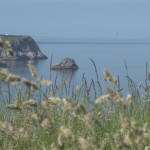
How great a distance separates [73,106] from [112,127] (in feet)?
12.2

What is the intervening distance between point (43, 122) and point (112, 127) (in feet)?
11.6

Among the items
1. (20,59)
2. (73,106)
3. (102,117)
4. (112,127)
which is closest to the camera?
(73,106)

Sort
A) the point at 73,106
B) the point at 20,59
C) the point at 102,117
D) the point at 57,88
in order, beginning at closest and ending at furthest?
the point at 73,106, the point at 102,117, the point at 57,88, the point at 20,59

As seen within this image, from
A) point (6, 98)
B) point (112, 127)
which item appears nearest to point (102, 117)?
point (112, 127)

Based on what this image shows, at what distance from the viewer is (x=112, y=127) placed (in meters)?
6.33

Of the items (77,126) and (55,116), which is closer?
(77,126)

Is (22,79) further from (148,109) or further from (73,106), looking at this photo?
(148,109)

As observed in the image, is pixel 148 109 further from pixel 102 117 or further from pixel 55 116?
pixel 55 116

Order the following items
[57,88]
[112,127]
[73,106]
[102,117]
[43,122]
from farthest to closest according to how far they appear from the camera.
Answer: [57,88], [102,117], [112,127], [43,122], [73,106]

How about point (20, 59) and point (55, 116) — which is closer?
point (55, 116)

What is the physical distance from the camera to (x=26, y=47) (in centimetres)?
18988

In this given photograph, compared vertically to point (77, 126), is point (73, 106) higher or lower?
higher

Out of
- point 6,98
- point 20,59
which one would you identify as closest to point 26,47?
point 20,59

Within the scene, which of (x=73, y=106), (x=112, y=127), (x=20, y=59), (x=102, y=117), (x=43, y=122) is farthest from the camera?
(x=20, y=59)
